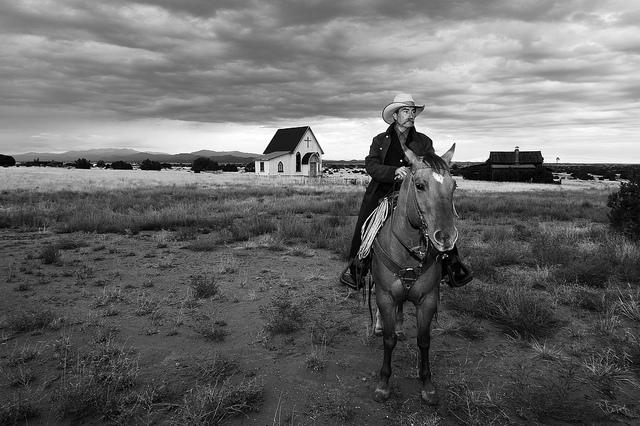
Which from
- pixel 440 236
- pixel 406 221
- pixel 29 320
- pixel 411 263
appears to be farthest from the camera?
pixel 29 320

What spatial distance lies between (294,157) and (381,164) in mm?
48415

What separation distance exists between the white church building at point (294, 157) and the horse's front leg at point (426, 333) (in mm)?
48168

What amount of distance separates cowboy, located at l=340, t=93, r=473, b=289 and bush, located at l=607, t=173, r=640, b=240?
9692 mm

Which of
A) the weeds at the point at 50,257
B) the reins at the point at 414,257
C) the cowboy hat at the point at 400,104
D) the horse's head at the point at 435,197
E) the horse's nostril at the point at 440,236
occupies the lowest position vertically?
the weeds at the point at 50,257

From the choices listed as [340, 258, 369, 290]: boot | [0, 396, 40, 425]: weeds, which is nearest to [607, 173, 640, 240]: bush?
[340, 258, 369, 290]: boot

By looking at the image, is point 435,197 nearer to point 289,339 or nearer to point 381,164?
point 381,164

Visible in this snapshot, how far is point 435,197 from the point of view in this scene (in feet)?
10.6

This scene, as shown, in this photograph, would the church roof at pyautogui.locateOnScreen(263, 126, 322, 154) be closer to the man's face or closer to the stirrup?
the man's face

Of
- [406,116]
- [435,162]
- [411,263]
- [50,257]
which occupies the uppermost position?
[406,116]

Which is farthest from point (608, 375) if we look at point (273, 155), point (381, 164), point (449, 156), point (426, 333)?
point (273, 155)

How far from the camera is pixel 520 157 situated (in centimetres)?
5747

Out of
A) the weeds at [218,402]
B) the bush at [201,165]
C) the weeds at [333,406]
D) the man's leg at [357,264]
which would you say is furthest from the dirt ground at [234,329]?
the bush at [201,165]

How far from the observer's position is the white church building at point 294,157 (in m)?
52.0

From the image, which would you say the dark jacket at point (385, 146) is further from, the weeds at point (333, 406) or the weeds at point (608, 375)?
the weeds at point (608, 375)
